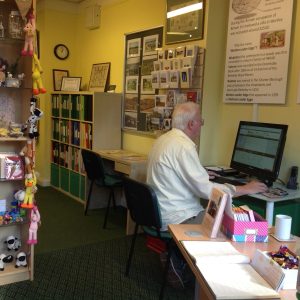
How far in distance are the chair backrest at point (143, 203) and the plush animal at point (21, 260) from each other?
3.05 ft

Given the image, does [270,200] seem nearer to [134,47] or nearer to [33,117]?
[33,117]

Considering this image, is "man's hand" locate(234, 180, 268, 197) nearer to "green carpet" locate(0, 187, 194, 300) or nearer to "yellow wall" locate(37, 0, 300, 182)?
"yellow wall" locate(37, 0, 300, 182)

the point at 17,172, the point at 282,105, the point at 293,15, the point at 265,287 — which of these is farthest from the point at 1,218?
the point at 293,15

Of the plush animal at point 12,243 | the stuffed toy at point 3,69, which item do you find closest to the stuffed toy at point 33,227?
the plush animal at point 12,243

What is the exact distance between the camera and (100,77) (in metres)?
5.41

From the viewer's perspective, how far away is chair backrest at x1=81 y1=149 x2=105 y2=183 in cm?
406

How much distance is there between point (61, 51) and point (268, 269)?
535 cm

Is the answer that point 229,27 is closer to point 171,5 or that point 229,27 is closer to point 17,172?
point 171,5

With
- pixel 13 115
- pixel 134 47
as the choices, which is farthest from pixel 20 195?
pixel 134 47

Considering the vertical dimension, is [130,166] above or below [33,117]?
below

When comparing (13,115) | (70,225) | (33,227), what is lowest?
(70,225)

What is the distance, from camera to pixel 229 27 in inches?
139

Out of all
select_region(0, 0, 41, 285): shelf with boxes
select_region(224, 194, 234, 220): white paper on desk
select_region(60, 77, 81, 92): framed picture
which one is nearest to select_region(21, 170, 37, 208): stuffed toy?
select_region(0, 0, 41, 285): shelf with boxes

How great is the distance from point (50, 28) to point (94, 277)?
13.8ft
